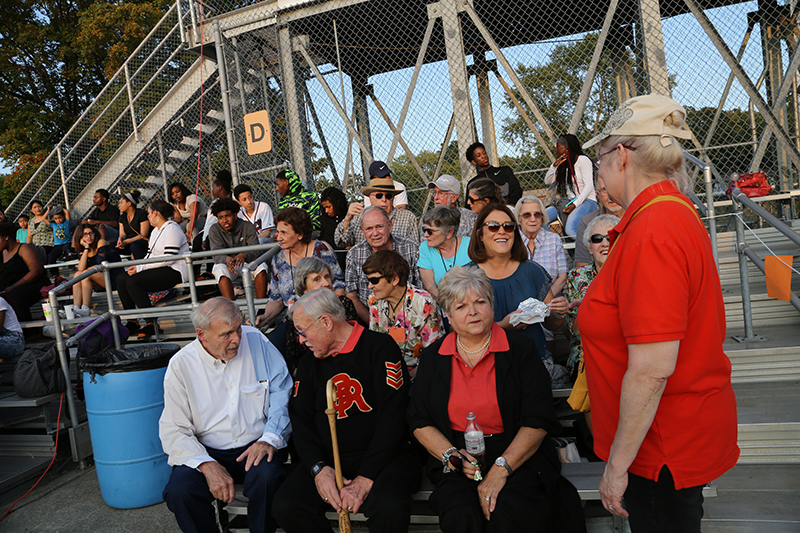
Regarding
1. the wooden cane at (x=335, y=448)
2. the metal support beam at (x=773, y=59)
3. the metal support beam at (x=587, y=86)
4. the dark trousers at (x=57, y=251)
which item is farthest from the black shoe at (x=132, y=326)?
the metal support beam at (x=773, y=59)

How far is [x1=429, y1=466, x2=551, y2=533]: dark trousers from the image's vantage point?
8.46ft

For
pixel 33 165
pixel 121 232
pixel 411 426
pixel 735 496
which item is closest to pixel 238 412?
pixel 411 426

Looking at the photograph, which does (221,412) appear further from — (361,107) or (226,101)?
(361,107)

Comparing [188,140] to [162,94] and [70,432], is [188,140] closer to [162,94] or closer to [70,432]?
[162,94]

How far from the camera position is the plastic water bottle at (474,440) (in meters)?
2.68

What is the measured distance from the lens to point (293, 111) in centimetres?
882

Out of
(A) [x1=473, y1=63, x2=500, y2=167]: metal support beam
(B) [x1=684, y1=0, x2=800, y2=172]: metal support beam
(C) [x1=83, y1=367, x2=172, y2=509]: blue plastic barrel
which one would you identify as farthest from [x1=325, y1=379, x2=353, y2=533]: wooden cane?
(A) [x1=473, y1=63, x2=500, y2=167]: metal support beam

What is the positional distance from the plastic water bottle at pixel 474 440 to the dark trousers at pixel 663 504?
1.02m

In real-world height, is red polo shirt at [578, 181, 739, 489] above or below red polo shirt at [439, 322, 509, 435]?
above

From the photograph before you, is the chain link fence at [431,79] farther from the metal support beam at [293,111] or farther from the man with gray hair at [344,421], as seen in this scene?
the man with gray hair at [344,421]

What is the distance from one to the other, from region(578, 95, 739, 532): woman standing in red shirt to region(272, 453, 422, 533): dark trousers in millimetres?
1404

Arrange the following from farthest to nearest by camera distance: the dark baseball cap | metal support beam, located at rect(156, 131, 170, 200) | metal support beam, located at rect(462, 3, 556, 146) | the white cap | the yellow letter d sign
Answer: metal support beam, located at rect(156, 131, 170, 200) < the yellow letter d sign < metal support beam, located at rect(462, 3, 556, 146) < the dark baseball cap < the white cap

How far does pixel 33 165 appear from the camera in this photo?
57.2ft

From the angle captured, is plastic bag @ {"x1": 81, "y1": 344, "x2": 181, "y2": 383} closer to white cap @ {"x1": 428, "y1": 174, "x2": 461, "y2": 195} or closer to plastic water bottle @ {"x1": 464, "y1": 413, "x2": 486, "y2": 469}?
plastic water bottle @ {"x1": 464, "y1": 413, "x2": 486, "y2": 469}
